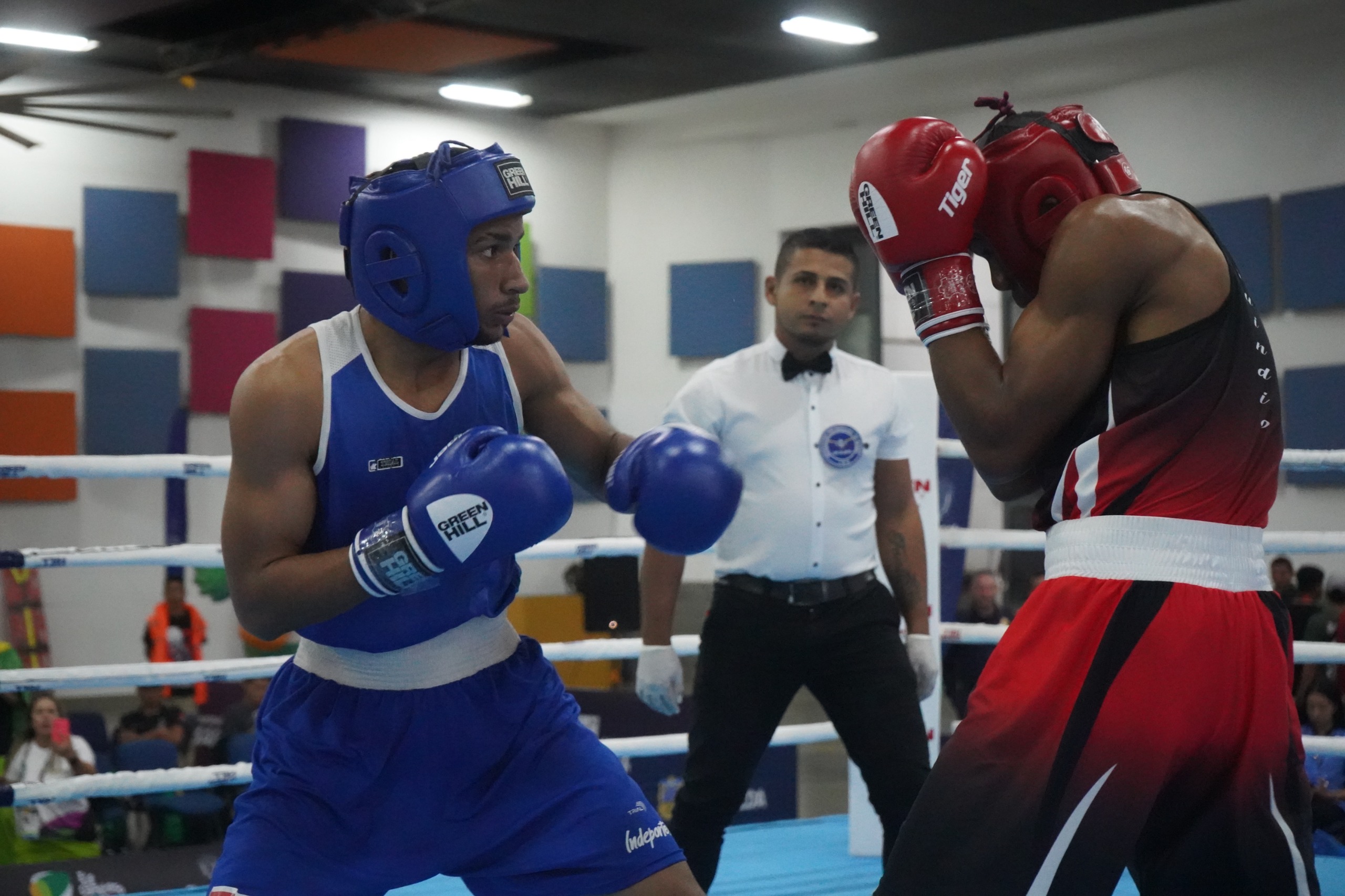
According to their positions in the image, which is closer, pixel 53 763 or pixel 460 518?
pixel 460 518

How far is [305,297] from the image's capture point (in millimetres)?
9555

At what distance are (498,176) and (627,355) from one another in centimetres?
919

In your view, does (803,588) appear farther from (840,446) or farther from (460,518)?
(460,518)

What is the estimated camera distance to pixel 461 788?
1.89m

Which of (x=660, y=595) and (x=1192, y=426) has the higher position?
(x=1192, y=426)

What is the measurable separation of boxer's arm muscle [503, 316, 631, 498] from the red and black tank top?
2.53 ft

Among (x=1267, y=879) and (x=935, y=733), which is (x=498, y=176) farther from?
(x=935, y=733)

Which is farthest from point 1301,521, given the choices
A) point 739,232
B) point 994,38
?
point 739,232

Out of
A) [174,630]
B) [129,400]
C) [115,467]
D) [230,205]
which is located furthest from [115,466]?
[230,205]

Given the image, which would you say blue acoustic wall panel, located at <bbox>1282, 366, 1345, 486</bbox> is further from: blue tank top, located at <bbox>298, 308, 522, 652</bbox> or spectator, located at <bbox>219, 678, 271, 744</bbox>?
blue tank top, located at <bbox>298, 308, 522, 652</bbox>

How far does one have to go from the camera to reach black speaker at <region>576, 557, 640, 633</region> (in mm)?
9312

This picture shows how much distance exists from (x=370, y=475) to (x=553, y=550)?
170 cm

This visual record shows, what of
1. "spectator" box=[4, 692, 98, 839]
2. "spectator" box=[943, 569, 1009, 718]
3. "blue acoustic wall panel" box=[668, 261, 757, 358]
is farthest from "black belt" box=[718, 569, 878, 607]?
"blue acoustic wall panel" box=[668, 261, 757, 358]

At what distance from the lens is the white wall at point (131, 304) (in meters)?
8.68
